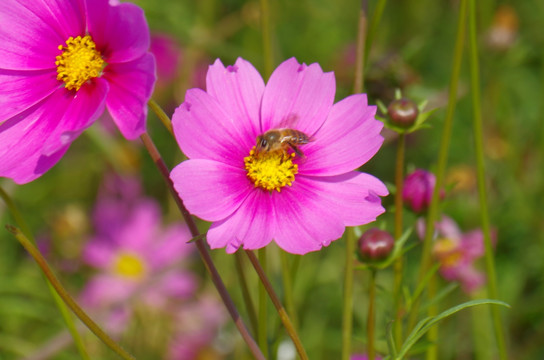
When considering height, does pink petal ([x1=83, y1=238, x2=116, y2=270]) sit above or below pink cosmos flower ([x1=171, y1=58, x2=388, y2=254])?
above

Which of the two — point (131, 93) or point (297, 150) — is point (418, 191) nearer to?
point (297, 150)

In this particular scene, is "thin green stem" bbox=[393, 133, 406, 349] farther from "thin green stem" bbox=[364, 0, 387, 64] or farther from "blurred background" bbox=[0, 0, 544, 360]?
"blurred background" bbox=[0, 0, 544, 360]

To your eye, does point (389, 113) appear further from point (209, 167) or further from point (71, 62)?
point (71, 62)

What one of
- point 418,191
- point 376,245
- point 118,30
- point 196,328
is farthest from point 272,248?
point 118,30

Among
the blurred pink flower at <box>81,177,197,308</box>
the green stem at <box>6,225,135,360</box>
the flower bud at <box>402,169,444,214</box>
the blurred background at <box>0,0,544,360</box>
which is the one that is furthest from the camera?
the blurred pink flower at <box>81,177,197,308</box>

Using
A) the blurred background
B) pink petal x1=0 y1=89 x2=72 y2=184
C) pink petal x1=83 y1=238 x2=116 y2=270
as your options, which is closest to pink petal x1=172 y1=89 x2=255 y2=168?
pink petal x1=0 y1=89 x2=72 y2=184

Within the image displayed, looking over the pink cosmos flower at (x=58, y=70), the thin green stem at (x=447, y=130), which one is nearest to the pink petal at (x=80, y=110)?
the pink cosmos flower at (x=58, y=70)
